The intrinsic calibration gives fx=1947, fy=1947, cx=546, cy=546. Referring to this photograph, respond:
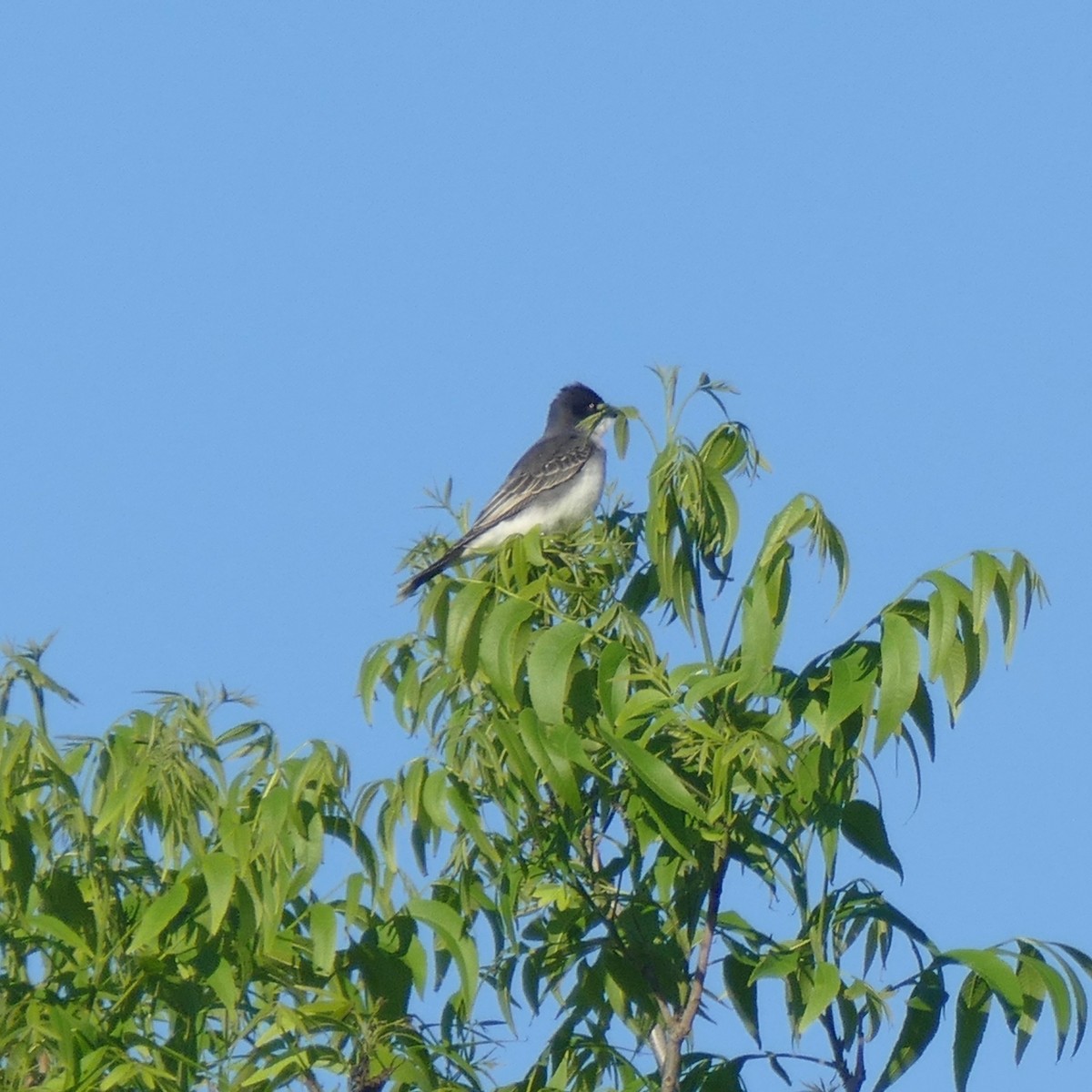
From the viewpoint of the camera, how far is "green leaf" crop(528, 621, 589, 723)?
3.84 meters

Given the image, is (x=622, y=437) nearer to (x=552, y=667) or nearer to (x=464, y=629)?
(x=464, y=629)

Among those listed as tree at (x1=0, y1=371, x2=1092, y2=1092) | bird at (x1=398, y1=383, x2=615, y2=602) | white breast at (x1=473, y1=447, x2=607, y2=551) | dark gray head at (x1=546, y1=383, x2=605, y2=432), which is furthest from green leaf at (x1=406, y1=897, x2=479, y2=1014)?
dark gray head at (x1=546, y1=383, x2=605, y2=432)

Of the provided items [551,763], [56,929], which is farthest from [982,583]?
→ [56,929]

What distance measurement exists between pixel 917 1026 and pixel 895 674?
2.33 ft

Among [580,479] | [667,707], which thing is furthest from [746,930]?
[580,479]

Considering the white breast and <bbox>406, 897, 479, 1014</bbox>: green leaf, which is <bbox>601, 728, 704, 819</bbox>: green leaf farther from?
the white breast

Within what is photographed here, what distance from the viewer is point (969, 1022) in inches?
153

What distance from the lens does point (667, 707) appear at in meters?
3.94

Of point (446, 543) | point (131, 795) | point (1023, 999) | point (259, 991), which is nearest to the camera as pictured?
point (1023, 999)

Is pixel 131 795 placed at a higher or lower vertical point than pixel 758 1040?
higher

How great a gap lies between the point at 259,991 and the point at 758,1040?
1.16m

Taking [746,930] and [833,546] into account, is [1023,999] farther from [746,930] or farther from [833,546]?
[833,546]

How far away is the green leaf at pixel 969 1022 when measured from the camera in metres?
3.86

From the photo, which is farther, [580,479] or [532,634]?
[580,479]
